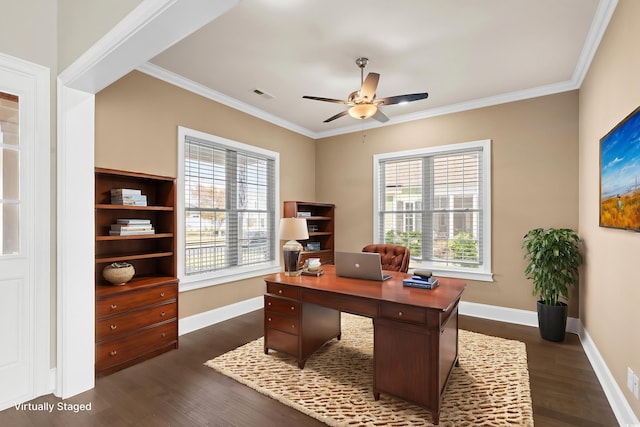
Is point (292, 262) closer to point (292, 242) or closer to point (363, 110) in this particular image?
point (292, 242)

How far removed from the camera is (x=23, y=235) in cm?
224

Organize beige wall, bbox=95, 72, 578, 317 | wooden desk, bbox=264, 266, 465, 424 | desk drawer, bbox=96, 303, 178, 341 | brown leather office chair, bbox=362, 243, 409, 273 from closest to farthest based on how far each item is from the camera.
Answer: wooden desk, bbox=264, 266, 465, 424
desk drawer, bbox=96, 303, 178, 341
beige wall, bbox=95, 72, 578, 317
brown leather office chair, bbox=362, 243, 409, 273

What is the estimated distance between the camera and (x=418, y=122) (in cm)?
466

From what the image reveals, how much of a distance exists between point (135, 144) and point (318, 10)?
2191 millimetres

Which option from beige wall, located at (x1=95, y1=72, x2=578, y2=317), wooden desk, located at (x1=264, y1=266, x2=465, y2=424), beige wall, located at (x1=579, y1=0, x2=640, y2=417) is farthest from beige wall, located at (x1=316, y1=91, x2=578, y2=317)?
wooden desk, located at (x1=264, y1=266, x2=465, y2=424)

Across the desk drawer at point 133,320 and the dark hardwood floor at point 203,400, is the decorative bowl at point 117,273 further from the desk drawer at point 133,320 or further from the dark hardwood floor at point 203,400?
the dark hardwood floor at point 203,400

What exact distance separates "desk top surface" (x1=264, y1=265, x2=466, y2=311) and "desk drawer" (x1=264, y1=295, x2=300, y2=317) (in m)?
0.16

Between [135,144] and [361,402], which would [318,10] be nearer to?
[135,144]

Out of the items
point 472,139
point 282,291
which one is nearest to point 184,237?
point 282,291

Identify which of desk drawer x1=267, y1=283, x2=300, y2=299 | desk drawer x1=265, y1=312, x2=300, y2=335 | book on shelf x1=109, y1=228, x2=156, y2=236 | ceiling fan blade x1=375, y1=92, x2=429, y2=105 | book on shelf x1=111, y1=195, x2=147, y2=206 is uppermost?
ceiling fan blade x1=375, y1=92, x2=429, y2=105

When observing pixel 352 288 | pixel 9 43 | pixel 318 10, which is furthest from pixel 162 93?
pixel 352 288

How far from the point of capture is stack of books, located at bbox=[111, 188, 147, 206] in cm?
281

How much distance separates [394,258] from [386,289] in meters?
1.23

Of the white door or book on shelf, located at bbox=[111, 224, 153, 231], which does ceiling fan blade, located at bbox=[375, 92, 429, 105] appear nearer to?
book on shelf, located at bbox=[111, 224, 153, 231]
